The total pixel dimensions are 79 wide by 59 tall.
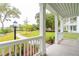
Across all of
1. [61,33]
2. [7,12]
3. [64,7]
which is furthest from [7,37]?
[61,33]

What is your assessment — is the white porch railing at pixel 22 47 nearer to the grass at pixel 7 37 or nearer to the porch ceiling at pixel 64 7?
the grass at pixel 7 37

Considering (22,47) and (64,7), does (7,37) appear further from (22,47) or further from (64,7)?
(64,7)

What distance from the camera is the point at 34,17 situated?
3.58 metres

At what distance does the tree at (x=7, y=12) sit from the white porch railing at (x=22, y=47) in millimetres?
555

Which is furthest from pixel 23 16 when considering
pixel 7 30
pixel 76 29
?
pixel 76 29

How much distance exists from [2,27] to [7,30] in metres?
0.13

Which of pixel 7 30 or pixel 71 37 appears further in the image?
pixel 71 37

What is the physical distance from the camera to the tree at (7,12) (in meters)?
2.99

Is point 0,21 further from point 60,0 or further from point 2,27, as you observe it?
point 60,0

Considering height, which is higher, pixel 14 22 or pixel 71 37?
pixel 14 22

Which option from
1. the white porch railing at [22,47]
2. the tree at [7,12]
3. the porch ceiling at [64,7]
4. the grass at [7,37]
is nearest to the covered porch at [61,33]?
the porch ceiling at [64,7]

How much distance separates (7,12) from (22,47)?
0.84m

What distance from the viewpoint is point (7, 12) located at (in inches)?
120

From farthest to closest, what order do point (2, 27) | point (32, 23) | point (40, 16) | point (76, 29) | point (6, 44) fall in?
point (76, 29)
point (40, 16)
point (32, 23)
point (2, 27)
point (6, 44)
